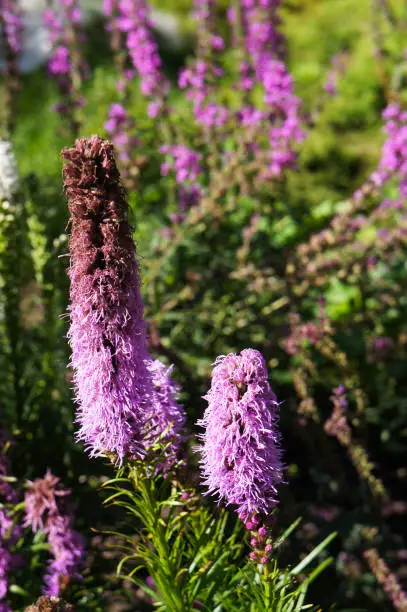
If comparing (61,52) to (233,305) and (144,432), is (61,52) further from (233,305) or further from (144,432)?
(144,432)

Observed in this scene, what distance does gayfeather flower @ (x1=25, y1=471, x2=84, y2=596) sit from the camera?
89.4 inches

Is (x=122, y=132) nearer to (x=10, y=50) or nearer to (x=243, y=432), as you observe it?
(x=10, y=50)

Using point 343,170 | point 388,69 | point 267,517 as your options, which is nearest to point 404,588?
point 267,517

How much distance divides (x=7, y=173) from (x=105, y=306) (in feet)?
5.35

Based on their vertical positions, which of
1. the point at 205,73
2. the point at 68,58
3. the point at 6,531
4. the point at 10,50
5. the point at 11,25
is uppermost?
the point at 11,25

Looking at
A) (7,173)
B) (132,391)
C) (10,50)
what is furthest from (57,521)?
(10,50)

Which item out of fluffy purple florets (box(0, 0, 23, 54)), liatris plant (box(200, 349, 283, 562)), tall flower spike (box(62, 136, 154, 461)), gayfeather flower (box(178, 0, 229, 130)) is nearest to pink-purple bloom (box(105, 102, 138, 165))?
gayfeather flower (box(178, 0, 229, 130))

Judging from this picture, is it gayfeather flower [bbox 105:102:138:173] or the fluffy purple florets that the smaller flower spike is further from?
the fluffy purple florets

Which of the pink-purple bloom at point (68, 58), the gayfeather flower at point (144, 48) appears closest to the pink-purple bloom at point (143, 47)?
the gayfeather flower at point (144, 48)

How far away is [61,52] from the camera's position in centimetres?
520

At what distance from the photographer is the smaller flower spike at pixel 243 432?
1728 mm

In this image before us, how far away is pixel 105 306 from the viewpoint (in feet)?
5.69

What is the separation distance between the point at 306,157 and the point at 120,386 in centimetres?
573

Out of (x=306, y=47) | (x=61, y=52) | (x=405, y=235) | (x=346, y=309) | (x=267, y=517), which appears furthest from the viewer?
(x=306, y=47)
